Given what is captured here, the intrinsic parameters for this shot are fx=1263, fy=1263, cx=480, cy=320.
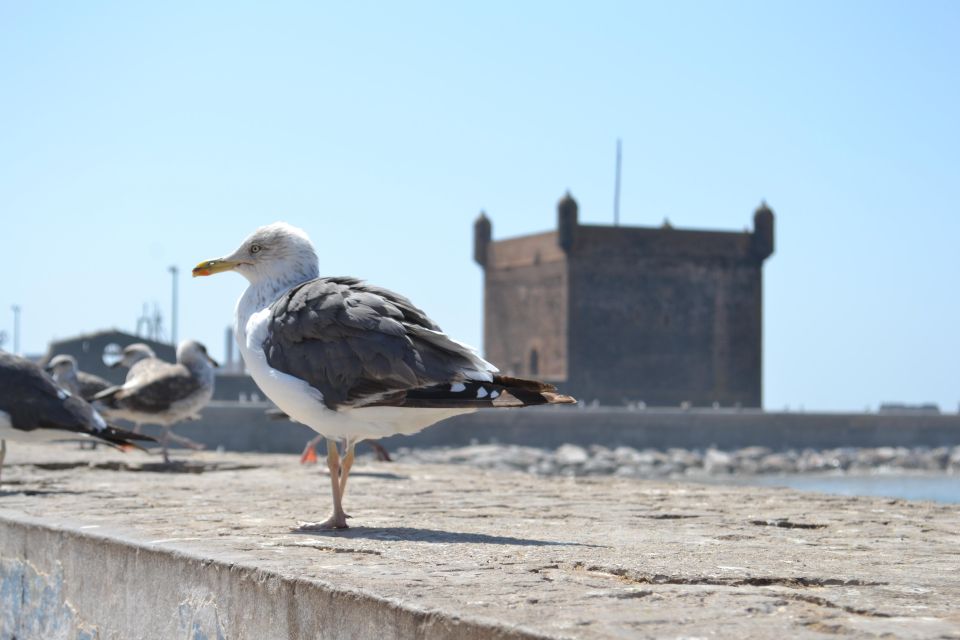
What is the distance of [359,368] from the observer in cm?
430

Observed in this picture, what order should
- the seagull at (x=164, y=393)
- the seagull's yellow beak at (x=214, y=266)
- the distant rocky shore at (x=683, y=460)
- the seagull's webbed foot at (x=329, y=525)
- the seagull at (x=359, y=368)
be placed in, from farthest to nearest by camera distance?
the distant rocky shore at (x=683, y=460) → the seagull at (x=164, y=393) → the seagull's yellow beak at (x=214, y=266) → the seagull's webbed foot at (x=329, y=525) → the seagull at (x=359, y=368)

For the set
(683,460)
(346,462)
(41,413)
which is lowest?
(683,460)

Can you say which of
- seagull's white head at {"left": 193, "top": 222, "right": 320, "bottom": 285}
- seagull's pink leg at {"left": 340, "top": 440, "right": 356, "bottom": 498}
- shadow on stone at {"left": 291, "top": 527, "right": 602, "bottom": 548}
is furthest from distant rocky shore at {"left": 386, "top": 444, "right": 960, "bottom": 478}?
shadow on stone at {"left": 291, "top": 527, "right": 602, "bottom": 548}

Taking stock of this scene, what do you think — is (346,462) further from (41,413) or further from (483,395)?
(41,413)

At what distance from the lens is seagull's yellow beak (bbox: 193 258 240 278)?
16.1 ft

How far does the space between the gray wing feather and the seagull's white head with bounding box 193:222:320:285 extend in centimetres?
38

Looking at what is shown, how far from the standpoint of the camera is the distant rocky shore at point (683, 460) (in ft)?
125

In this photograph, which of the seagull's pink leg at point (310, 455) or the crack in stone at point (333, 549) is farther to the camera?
the seagull's pink leg at point (310, 455)

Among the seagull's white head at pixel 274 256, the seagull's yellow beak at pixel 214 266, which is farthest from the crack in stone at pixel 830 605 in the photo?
the seagull's yellow beak at pixel 214 266

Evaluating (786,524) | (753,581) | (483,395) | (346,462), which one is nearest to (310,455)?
(346,462)

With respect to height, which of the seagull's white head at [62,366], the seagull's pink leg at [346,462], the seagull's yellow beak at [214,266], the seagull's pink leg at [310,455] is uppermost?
the seagull's yellow beak at [214,266]

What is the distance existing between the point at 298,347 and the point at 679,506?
6.73ft

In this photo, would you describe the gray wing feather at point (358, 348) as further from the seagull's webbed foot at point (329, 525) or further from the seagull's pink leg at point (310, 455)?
the seagull's pink leg at point (310, 455)

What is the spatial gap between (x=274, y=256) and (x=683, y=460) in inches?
1492
